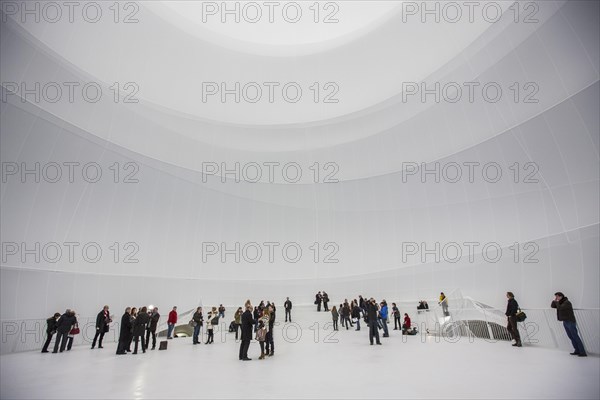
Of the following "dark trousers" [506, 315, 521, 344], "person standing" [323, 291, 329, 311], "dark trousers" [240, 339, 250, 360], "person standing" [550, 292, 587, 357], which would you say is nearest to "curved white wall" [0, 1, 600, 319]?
"person standing" [323, 291, 329, 311]

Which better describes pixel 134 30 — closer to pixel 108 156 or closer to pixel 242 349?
pixel 108 156

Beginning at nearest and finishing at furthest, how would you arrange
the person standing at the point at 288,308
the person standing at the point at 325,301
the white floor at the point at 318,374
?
the white floor at the point at 318,374 → the person standing at the point at 288,308 → the person standing at the point at 325,301

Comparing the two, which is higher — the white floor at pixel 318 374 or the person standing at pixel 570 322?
the person standing at pixel 570 322

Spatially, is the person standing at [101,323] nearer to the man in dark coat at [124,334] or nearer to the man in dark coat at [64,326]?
the man in dark coat at [64,326]

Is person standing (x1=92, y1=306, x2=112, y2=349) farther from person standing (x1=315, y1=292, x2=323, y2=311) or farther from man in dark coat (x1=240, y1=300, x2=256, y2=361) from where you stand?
person standing (x1=315, y1=292, x2=323, y2=311)

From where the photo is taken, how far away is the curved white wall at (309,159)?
15.9m

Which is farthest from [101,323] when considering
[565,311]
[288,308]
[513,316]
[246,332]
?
[565,311]

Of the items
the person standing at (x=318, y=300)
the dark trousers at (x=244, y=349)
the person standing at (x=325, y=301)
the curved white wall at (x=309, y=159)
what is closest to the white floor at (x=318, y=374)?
the dark trousers at (x=244, y=349)

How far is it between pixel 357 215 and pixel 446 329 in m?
13.7

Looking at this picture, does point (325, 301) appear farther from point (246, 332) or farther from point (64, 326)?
point (64, 326)

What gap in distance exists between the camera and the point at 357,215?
30.3 m

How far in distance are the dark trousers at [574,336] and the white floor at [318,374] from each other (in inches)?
14.4

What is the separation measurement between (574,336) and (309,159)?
25264 mm

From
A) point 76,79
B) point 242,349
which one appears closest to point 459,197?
point 242,349
